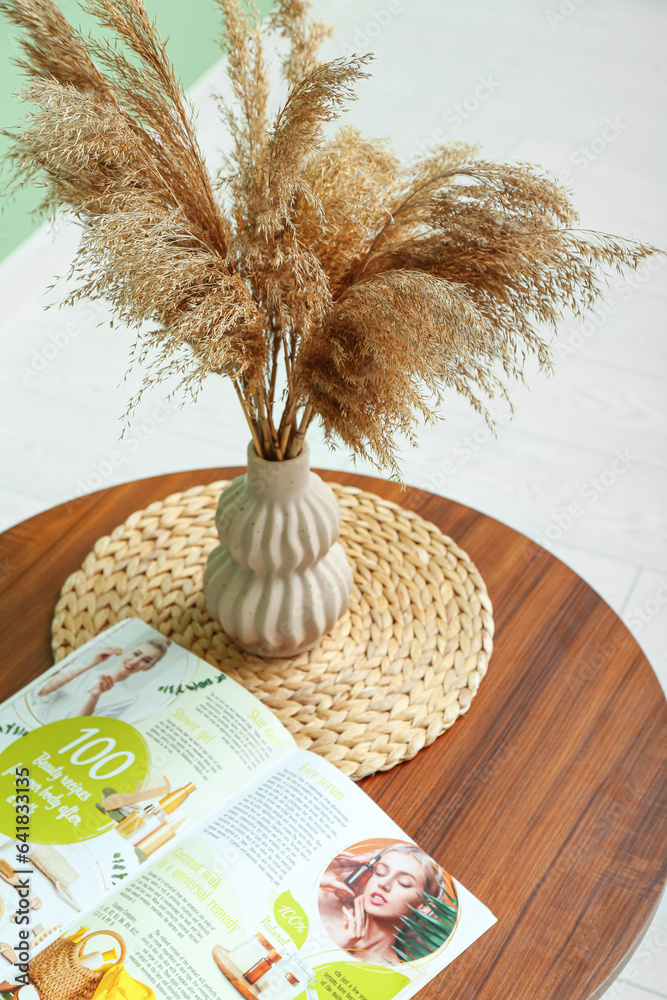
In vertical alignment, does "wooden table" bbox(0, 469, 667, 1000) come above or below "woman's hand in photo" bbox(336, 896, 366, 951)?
below

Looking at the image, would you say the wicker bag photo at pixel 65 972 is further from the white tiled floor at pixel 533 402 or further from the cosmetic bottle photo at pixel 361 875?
the white tiled floor at pixel 533 402

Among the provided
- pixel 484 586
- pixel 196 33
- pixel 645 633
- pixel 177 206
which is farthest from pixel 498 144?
pixel 177 206

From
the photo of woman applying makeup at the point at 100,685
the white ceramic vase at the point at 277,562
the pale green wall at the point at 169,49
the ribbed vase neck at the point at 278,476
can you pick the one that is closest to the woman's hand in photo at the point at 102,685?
the photo of woman applying makeup at the point at 100,685

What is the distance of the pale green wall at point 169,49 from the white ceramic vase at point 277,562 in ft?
3.88

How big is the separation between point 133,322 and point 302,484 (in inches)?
9.1

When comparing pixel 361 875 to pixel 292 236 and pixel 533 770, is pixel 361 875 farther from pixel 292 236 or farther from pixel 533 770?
pixel 292 236

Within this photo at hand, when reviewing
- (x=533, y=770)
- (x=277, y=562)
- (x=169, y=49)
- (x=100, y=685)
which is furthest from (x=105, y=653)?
(x=169, y=49)

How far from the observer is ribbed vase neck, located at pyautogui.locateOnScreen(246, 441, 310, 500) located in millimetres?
892

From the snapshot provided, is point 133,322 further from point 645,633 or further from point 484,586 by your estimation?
point 645,633

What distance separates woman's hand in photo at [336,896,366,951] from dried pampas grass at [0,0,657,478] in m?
0.34

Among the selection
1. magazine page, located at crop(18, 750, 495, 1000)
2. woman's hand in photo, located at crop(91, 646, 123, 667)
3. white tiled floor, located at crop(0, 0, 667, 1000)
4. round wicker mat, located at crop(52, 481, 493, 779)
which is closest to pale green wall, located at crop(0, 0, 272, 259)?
white tiled floor, located at crop(0, 0, 667, 1000)

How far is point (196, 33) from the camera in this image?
2611 millimetres

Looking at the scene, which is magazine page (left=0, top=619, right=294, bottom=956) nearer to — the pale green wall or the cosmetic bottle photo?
the cosmetic bottle photo

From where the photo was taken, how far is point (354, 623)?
1034 millimetres
